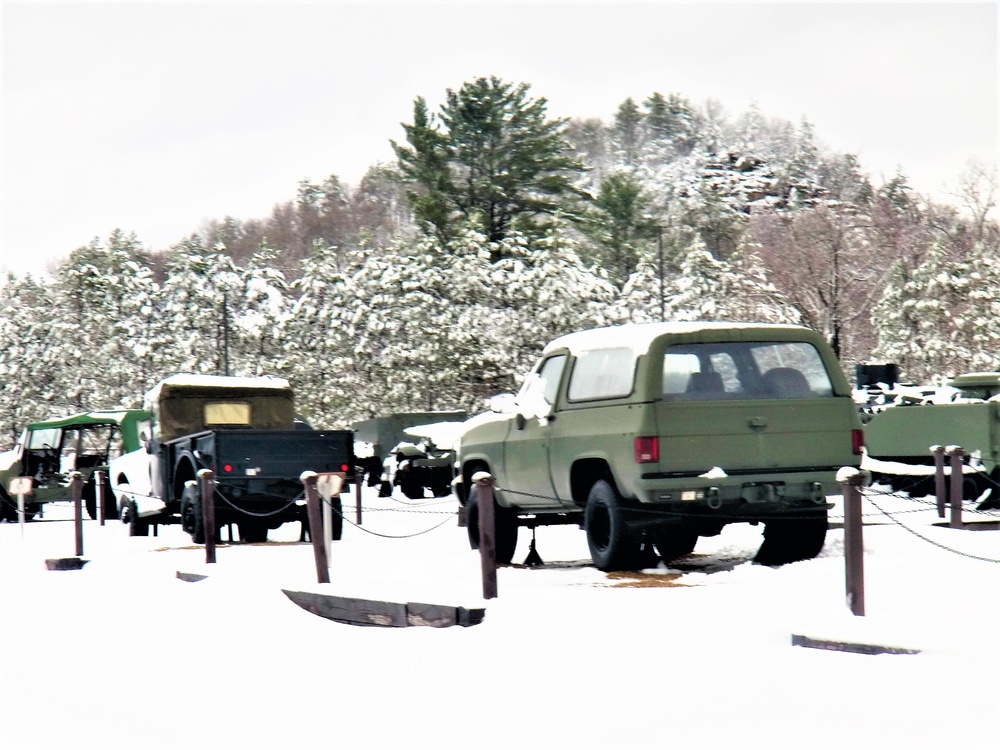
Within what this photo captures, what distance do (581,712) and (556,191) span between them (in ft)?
150

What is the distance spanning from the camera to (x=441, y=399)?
4600cm

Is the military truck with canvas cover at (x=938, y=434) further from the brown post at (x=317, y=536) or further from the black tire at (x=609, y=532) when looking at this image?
the brown post at (x=317, y=536)

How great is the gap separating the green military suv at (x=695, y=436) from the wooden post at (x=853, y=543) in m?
2.32

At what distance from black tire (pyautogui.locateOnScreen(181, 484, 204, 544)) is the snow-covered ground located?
5510 millimetres

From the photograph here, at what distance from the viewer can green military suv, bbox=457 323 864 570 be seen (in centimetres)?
1184

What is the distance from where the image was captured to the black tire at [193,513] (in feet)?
63.2

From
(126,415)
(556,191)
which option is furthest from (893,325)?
(126,415)

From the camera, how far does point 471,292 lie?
45.2 meters

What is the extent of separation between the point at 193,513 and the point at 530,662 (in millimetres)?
12542

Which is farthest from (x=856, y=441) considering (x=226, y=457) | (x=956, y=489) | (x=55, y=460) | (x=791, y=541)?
(x=55, y=460)

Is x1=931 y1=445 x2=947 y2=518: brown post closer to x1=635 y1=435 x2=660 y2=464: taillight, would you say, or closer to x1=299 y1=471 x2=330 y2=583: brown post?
x1=635 y1=435 x2=660 y2=464: taillight

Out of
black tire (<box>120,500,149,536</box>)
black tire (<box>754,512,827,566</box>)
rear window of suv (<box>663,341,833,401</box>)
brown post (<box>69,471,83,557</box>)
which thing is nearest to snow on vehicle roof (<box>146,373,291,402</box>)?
black tire (<box>120,500,149,536</box>)

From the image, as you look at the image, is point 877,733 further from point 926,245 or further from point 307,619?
point 926,245

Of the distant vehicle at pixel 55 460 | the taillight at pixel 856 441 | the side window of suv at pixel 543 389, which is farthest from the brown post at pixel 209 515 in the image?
the distant vehicle at pixel 55 460
